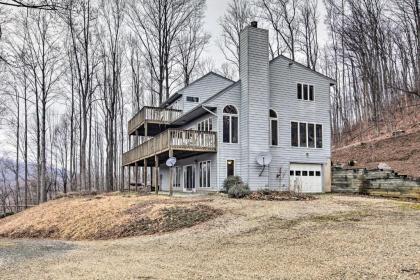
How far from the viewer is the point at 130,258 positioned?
9.05 meters

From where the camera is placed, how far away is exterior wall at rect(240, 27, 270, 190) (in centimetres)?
2123

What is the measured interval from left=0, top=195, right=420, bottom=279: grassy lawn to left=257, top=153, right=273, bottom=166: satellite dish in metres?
6.67

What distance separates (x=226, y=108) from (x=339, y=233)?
1289 centimetres

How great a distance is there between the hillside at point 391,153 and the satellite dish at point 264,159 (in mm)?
7708

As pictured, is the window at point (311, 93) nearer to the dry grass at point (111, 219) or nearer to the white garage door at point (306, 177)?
the white garage door at point (306, 177)

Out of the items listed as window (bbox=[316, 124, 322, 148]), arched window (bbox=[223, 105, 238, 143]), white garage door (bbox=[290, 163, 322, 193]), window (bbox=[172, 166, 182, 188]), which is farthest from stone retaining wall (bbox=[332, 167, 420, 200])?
window (bbox=[172, 166, 182, 188])

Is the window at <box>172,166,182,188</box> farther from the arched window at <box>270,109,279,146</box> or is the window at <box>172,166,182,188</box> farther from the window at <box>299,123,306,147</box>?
the window at <box>299,123,306,147</box>

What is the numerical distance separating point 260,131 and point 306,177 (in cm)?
426

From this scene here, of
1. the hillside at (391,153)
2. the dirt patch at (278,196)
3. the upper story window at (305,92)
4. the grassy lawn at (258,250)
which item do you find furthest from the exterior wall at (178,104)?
the grassy lawn at (258,250)

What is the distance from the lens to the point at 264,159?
2102cm

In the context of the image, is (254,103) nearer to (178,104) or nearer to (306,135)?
(306,135)

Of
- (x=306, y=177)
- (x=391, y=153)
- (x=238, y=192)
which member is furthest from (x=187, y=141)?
(x=391, y=153)

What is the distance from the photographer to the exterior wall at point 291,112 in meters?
22.4

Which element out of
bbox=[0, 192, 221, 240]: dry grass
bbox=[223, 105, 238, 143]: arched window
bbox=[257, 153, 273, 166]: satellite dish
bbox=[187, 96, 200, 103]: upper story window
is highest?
bbox=[187, 96, 200, 103]: upper story window
